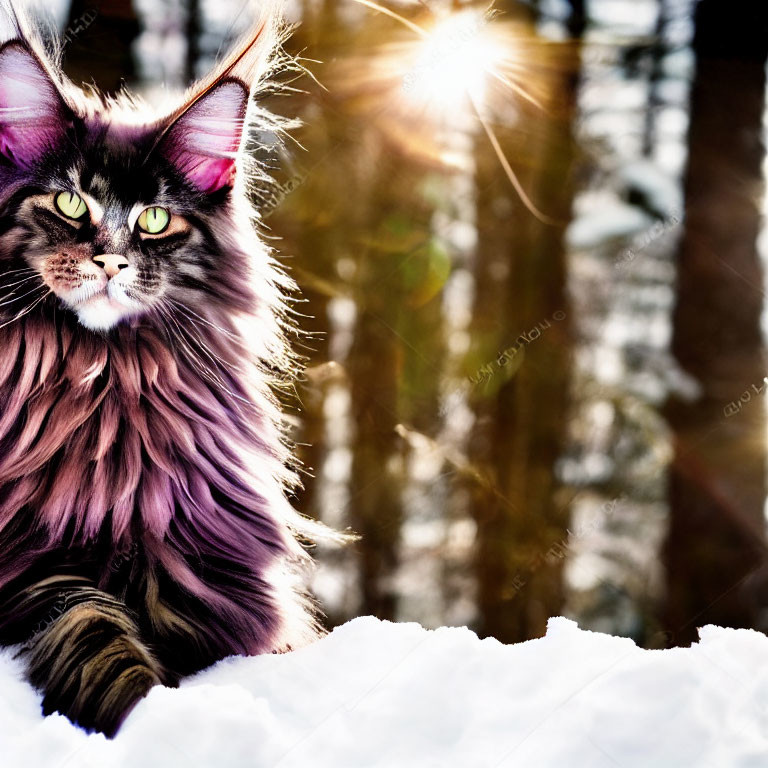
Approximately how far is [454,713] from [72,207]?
0.82 metres

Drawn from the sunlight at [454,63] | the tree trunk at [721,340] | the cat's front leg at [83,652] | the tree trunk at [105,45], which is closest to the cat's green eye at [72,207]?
the cat's front leg at [83,652]

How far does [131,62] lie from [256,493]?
1.41m

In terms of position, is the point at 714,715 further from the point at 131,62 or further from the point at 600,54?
the point at 600,54

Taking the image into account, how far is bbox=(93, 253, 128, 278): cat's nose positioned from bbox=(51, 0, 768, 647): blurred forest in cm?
116

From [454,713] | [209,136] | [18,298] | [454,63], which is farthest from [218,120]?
[454,63]

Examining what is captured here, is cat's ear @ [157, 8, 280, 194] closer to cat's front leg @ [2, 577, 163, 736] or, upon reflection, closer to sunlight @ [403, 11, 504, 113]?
cat's front leg @ [2, 577, 163, 736]

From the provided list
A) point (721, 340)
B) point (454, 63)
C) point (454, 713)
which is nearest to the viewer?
point (454, 713)

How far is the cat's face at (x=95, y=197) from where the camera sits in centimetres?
95

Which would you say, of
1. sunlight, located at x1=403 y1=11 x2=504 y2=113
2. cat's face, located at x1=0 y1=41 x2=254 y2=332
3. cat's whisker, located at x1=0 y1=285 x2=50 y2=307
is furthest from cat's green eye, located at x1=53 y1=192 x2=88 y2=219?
sunlight, located at x1=403 y1=11 x2=504 y2=113

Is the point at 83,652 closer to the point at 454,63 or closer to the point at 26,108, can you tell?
the point at 26,108

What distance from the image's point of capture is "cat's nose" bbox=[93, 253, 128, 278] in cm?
93

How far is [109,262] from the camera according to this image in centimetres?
93

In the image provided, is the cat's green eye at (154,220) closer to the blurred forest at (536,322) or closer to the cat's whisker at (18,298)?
the cat's whisker at (18,298)

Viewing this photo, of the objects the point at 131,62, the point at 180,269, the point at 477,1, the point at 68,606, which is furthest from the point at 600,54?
the point at 68,606
